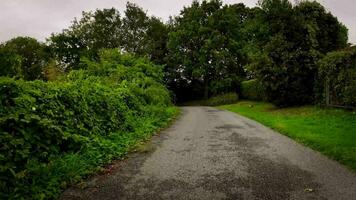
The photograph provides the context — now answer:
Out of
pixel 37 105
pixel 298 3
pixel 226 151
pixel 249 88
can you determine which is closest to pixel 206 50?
pixel 249 88

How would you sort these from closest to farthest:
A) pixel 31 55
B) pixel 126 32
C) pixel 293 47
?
pixel 293 47, pixel 126 32, pixel 31 55

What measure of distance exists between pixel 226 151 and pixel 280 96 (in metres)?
16.5

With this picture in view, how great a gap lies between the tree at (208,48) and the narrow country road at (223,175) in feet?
122

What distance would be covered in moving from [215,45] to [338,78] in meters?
29.4

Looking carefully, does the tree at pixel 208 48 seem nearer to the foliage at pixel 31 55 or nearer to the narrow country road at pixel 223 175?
the foliage at pixel 31 55

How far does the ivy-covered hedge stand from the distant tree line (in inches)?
480

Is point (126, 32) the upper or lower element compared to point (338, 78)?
upper

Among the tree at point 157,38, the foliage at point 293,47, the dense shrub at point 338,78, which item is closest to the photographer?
the dense shrub at point 338,78

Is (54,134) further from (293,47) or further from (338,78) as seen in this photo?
(293,47)

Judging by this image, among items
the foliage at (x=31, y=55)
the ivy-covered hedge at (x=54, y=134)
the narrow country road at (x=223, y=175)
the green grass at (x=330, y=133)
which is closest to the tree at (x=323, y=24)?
the green grass at (x=330, y=133)

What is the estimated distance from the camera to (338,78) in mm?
19562

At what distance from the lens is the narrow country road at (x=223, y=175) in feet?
19.7

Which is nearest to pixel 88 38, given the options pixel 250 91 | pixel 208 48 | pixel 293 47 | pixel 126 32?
pixel 126 32

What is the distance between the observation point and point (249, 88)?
137 feet
